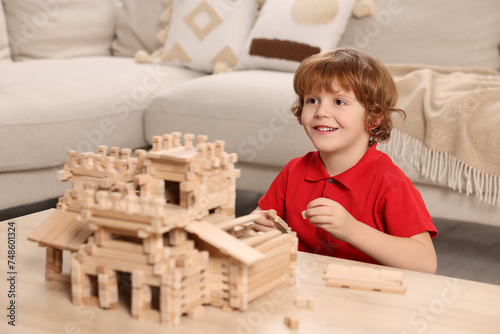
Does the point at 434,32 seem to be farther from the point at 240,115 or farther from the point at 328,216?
the point at 328,216


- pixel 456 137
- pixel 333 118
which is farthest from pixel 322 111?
pixel 456 137

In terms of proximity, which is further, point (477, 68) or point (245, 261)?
point (477, 68)

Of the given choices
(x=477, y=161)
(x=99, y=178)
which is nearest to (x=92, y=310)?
(x=99, y=178)

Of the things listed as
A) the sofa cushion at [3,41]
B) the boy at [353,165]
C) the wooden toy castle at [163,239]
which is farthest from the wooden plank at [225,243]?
the sofa cushion at [3,41]

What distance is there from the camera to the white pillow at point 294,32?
7.68ft

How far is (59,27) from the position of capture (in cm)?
277

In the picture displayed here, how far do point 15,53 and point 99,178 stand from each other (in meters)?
2.05

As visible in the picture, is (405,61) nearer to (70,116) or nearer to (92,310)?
(70,116)

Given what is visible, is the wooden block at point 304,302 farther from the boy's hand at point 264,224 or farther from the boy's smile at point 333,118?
the boy's smile at point 333,118

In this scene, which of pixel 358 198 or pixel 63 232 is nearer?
pixel 63 232

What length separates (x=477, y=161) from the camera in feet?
5.62

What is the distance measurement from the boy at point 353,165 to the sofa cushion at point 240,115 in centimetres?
65

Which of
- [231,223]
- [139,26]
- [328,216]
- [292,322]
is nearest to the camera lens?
[292,322]

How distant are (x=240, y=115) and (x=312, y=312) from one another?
4.20 ft
